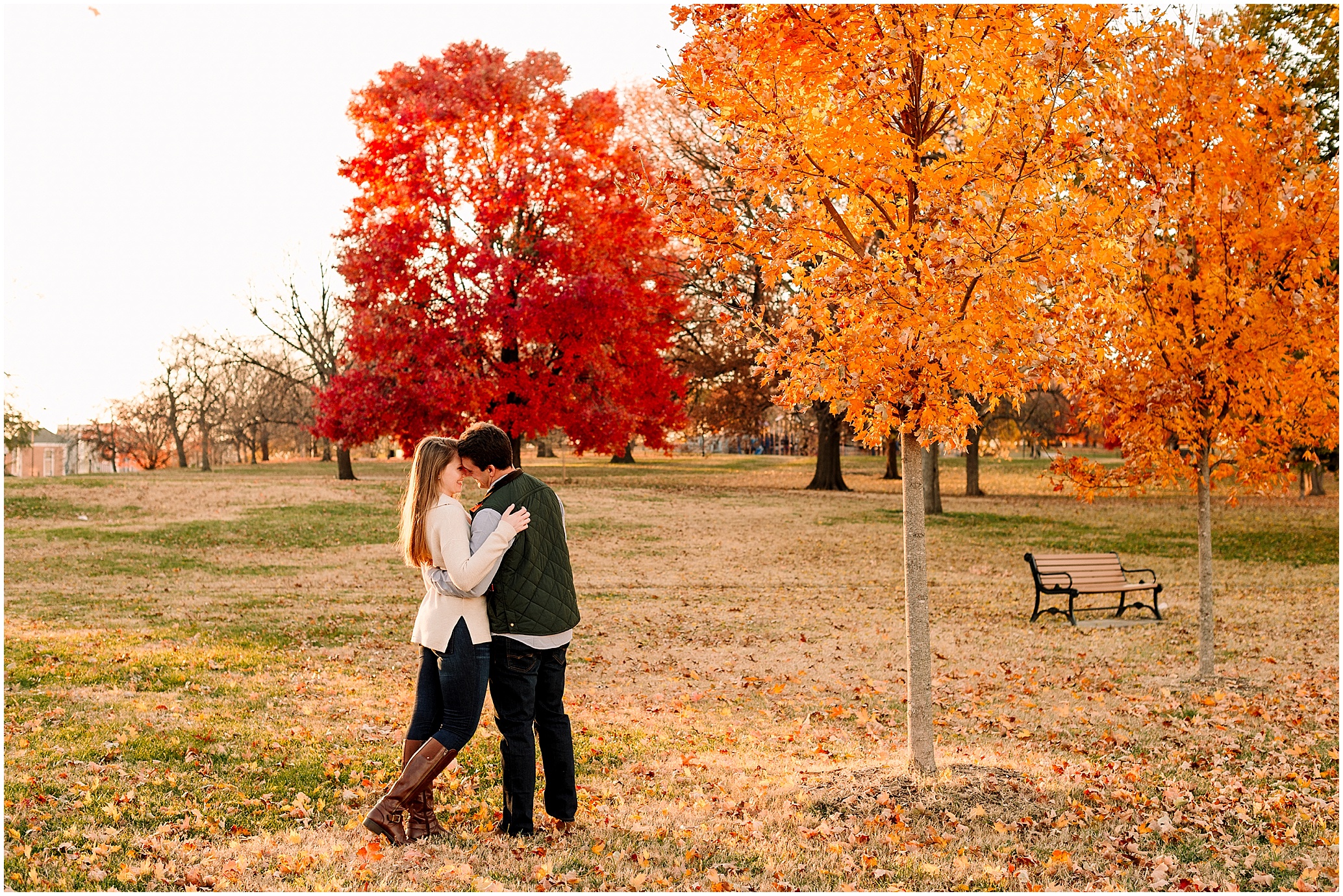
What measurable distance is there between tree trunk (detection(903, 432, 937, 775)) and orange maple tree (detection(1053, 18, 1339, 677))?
3.46 meters

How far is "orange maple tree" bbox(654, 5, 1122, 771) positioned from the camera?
513 cm

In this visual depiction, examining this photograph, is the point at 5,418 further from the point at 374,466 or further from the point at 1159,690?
the point at 1159,690

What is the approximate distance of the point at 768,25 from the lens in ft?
17.9

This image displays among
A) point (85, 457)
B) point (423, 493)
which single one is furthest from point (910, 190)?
point (85, 457)

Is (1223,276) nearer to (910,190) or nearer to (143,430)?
(910,190)

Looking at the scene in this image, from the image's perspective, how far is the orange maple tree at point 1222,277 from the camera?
328 inches

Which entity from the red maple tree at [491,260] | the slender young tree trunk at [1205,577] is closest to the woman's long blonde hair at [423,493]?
the slender young tree trunk at [1205,577]

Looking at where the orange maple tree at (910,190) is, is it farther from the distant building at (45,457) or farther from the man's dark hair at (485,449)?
the distant building at (45,457)

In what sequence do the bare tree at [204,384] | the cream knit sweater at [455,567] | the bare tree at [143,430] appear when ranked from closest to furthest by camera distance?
1. the cream knit sweater at [455,567]
2. the bare tree at [204,384]
3. the bare tree at [143,430]

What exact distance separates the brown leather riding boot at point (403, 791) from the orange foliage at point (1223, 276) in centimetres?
620

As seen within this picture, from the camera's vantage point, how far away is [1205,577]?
30.6ft

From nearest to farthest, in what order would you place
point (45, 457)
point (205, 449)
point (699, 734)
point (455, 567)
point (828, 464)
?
1. point (455, 567)
2. point (699, 734)
3. point (828, 464)
4. point (205, 449)
5. point (45, 457)

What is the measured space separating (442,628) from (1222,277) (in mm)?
7455

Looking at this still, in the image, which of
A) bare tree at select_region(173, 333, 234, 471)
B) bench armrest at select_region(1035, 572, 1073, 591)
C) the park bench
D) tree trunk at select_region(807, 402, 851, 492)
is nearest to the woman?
the park bench
